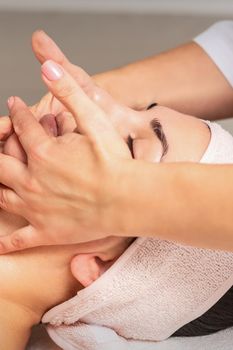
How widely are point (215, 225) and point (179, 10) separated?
5.26 feet

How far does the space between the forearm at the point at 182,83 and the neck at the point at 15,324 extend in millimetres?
540

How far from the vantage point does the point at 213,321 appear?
1.31 m

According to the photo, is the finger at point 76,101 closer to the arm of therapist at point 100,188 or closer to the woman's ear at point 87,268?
the arm of therapist at point 100,188

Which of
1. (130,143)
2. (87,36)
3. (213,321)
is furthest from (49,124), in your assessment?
(87,36)

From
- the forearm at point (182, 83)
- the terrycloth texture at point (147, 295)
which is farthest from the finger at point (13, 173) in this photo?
the forearm at point (182, 83)

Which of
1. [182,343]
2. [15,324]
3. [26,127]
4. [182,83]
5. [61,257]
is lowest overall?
[182,343]

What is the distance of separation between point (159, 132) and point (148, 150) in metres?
0.05

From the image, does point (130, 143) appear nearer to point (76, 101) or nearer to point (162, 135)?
point (162, 135)

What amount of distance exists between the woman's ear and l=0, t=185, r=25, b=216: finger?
150 millimetres

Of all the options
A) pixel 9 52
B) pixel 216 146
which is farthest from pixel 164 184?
pixel 9 52

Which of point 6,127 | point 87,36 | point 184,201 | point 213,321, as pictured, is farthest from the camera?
point 87,36

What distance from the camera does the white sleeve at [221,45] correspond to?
5.18 ft

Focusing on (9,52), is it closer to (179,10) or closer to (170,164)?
(179,10)

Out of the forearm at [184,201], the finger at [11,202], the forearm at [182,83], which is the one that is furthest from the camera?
the forearm at [182,83]
